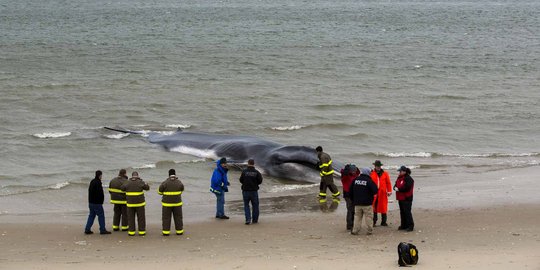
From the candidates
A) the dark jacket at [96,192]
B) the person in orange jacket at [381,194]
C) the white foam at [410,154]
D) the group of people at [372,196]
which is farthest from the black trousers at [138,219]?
the white foam at [410,154]

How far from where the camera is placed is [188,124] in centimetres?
3772

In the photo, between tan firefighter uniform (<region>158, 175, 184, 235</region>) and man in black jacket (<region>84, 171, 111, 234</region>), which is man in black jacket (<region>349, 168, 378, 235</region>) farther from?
man in black jacket (<region>84, 171, 111, 234</region>)

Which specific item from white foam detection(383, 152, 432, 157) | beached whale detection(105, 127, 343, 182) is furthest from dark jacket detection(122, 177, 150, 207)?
white foam detection(383, 152, 432, 157)

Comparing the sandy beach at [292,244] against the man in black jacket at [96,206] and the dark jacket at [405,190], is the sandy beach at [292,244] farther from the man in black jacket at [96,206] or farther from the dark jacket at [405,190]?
the dark jacket at [405,190]

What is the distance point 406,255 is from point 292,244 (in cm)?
306

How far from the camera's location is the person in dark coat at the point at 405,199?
19031 mm

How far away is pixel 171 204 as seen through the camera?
1916cm

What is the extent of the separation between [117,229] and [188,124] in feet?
60.2

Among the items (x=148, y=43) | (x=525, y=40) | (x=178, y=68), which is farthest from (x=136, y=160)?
(x=525, y=40)

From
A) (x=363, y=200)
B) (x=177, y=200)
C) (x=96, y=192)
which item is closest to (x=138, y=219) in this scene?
(x=177, y=200)

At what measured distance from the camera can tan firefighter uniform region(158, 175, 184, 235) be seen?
1902 cm

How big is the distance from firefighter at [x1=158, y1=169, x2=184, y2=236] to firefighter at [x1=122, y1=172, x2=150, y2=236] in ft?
1.35

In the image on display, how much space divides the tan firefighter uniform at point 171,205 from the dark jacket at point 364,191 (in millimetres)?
3616

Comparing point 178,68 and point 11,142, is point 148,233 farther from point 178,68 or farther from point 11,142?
point 178,68
